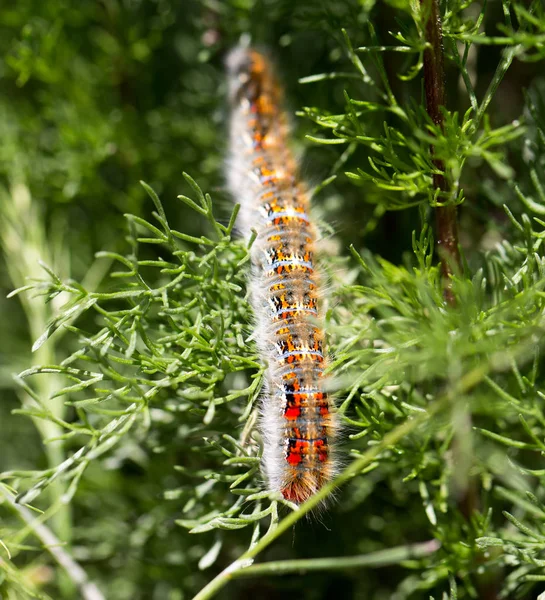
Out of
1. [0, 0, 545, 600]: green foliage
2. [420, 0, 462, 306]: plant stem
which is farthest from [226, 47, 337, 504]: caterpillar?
[420, 0, 462, 306]: plant stem

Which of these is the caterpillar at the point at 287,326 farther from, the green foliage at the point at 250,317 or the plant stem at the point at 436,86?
the plant stem at the point at 436,86

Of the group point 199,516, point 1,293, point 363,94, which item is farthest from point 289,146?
point 1,293

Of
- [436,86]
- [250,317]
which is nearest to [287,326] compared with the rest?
[250,317]

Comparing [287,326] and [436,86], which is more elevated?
[436,86]

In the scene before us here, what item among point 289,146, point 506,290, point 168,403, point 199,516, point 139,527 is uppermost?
point 289,146

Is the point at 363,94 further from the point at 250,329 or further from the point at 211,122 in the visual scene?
the point at 250,329

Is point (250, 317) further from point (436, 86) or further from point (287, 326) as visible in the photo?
point (436, 86)
